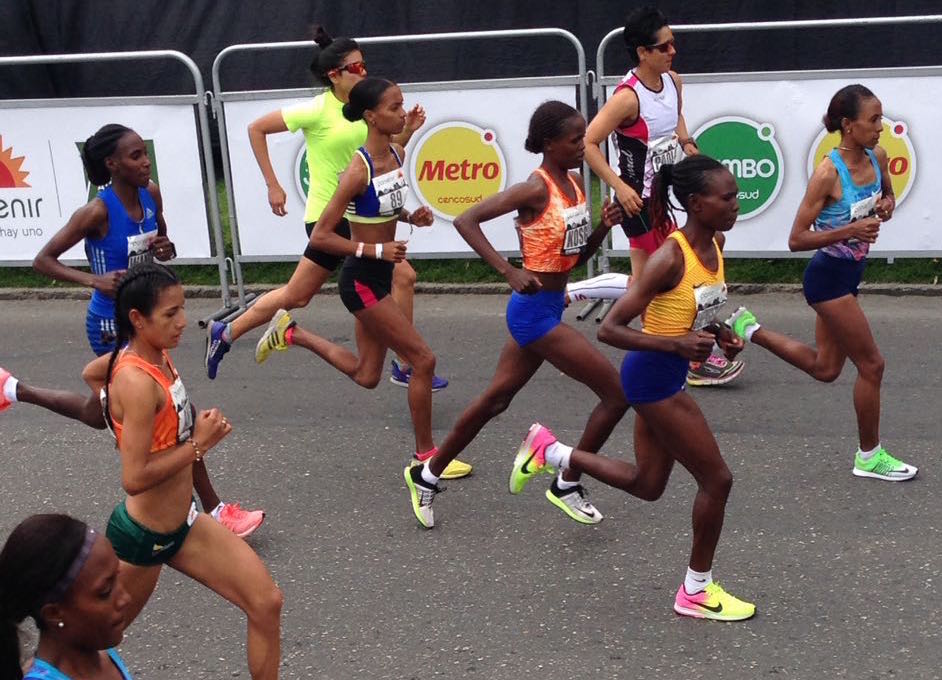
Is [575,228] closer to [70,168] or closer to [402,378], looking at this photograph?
[402,378]

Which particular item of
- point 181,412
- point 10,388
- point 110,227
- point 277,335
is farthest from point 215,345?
point 181,412

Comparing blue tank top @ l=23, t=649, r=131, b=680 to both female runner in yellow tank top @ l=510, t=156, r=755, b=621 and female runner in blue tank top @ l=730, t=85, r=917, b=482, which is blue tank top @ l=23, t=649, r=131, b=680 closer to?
female runner in yellow tank top @ l=510, t=156, r=755, b=621

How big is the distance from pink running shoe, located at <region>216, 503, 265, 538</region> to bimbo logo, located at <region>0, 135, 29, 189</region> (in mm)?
5084

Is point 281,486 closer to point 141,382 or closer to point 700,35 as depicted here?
point 141,382

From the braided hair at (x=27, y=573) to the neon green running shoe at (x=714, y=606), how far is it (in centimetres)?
279

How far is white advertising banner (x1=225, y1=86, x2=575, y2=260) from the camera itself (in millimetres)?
9430

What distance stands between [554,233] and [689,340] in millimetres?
1187

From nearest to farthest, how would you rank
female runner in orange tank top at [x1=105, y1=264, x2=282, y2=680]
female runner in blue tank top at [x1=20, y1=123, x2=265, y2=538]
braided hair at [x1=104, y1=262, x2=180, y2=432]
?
female runner in orange tank top at [x1=105, y1=264, x2=282, y2=680] → braided hair at [x1=104, y1=262, x2=180, y2=432] → female runner in blue tank top at [x1=20, y1=123, x2=265, y2=538]

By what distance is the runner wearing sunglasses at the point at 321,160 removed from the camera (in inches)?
297

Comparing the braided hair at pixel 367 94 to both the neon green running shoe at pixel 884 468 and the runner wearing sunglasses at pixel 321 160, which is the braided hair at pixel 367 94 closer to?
the runner wearing sunglasses at pixel 321 160

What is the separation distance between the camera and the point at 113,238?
608cm

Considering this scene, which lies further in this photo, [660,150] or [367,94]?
[660,150]

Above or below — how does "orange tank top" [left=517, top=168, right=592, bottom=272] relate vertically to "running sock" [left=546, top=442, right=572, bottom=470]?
above

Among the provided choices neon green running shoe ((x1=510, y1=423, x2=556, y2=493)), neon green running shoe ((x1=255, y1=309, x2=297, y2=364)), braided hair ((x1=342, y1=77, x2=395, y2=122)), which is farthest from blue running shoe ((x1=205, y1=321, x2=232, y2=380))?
neon green running shoe ((x1=510, y1=423, x2=556, y2=493))
